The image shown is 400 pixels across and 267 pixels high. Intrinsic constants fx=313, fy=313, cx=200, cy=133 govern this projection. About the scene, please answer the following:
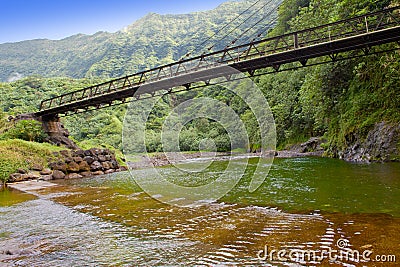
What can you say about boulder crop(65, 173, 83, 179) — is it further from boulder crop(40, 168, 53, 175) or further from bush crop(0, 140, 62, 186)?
bush crop(0, 140, 62, 186)

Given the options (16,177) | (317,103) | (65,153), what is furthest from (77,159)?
(317,103)

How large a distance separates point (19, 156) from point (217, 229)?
2163cm

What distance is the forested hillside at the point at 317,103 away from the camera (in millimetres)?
19422

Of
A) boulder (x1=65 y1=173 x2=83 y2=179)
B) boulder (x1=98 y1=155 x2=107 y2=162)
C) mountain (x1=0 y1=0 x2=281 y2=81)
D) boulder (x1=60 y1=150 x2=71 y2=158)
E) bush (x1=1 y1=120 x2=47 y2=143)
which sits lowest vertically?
boulder (x1=65 y1=173 x2=83 y2=179)

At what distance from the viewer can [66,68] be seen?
177 metres

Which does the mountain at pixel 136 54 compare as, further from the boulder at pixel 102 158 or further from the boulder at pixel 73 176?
the boulder at pixel 73 176

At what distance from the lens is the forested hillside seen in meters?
19.4

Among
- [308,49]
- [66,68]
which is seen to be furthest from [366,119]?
[66,68]

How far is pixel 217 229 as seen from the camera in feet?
22.1

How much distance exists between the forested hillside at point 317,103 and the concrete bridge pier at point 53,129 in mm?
17244

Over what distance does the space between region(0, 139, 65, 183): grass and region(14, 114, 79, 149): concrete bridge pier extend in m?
4.93

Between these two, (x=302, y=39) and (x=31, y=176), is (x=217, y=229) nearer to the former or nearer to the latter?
(x=302, y=39)

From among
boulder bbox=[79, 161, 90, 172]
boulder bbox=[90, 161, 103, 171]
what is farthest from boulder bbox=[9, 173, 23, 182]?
boulder bbox=[90, 161, 103, 171]

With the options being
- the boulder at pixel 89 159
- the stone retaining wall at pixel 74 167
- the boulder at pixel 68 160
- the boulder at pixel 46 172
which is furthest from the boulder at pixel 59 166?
the boulder at pixel 89 159
